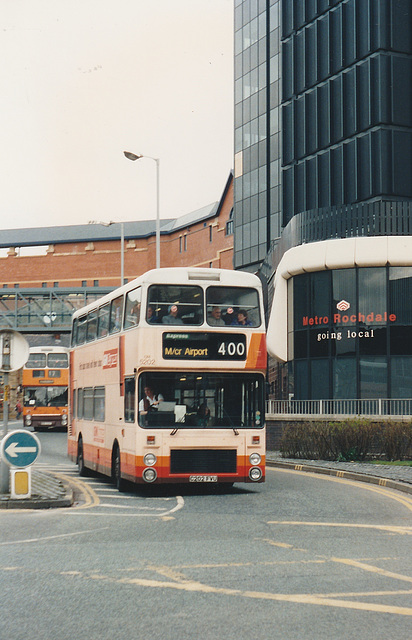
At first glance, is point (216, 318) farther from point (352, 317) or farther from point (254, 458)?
point (352, 317)

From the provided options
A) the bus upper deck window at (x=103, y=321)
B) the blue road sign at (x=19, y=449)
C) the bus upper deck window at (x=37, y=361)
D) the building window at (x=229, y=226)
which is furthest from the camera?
the building window at (x=229, y=226)

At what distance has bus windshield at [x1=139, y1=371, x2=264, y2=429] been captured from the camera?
49.1 feet

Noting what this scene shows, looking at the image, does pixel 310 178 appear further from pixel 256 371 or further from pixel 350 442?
pixel 256 371

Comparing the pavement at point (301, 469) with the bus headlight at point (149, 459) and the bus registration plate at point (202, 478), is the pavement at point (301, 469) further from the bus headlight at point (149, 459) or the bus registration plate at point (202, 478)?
the bus registration plate at point (202, 478)

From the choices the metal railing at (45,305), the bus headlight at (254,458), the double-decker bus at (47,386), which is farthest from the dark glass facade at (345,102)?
the bus headlight at (254,458)

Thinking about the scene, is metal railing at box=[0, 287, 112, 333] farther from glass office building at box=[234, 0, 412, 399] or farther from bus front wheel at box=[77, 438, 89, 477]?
bus front wheel at box=[77, 438, 89, 477]

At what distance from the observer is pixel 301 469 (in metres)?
21.3

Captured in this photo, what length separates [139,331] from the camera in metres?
14.9

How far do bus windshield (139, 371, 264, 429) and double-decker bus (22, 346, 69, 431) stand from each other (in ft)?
96.1

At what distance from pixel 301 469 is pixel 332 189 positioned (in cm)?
2566

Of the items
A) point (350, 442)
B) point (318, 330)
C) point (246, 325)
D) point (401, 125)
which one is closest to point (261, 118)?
point (401, 125)

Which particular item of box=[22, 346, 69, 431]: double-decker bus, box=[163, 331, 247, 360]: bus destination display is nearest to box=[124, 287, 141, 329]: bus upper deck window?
box=[163, 331, 247, 360]: bus destination display

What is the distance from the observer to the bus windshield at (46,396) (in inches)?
1732

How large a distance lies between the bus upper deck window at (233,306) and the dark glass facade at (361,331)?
17.7 metres
